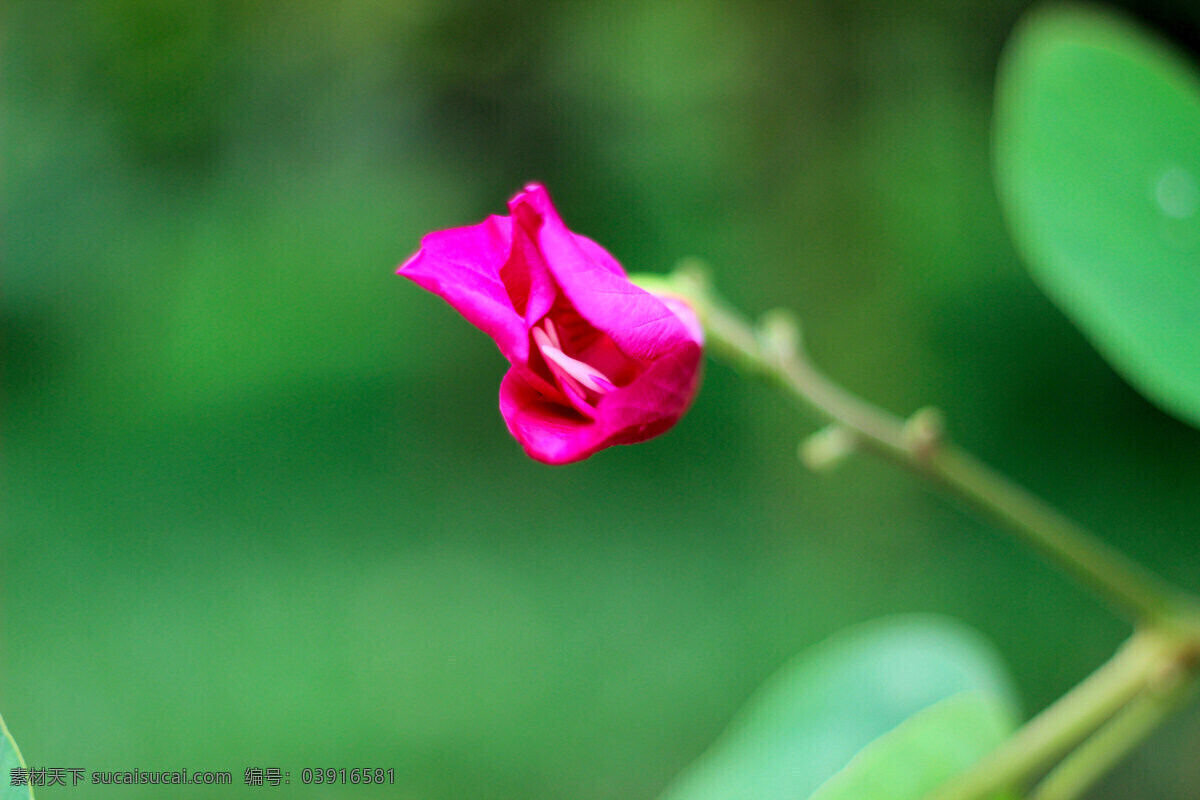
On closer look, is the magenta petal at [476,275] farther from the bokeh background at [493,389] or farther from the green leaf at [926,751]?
the bokeh background at [493,389]

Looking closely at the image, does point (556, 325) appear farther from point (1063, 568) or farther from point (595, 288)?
point (1063, 568)

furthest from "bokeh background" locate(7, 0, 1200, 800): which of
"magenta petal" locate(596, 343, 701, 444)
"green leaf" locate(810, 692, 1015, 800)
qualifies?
"magenta petal" locate(596, 343, 701, 444)

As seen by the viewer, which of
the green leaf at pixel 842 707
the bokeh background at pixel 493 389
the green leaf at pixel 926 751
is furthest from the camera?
the bokeh background at pixel 493 389

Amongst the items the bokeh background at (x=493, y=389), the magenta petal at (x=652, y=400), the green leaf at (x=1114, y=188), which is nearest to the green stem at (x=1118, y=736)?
the green leaf at (x=1114, y=188)

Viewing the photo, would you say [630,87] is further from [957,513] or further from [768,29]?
[957,513]

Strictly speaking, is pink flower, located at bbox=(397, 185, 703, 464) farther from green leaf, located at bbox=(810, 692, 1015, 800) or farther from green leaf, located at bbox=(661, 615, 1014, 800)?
green leaf, located at bbox=(661, 615, 1014, 800)

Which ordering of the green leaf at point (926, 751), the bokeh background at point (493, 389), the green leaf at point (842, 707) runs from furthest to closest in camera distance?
the bokeh background at point (493, 389) → the green leaf at point (842, 707) → the green leaf at point (926, 751)

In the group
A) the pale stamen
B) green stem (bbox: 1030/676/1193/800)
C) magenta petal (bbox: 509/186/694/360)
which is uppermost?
magenta petal (bbox: 509/186/694/360)
